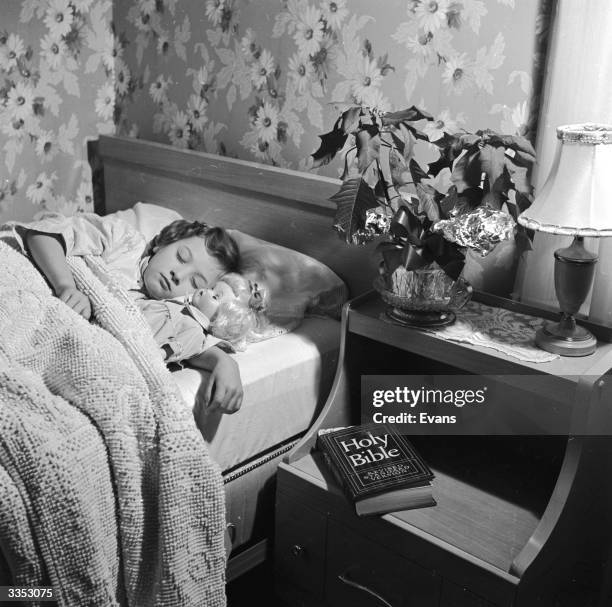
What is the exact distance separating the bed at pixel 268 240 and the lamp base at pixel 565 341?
1.23 feet

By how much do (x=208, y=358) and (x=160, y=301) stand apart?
22cm

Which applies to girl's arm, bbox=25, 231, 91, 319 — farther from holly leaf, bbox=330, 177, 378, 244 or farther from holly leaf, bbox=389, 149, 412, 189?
holly leaf, bbox=389, 149, 412, 189

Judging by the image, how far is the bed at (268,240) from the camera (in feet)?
5.25

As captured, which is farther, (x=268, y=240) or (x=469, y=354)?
(x=268, y=240)

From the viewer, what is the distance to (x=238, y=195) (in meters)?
2.16

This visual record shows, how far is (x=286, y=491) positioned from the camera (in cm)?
156

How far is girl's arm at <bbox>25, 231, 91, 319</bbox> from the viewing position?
1.59 metres

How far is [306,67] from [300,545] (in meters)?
1.20

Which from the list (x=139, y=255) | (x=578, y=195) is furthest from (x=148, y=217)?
(x=578, y=195)

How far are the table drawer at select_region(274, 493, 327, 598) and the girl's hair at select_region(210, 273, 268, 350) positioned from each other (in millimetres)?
367

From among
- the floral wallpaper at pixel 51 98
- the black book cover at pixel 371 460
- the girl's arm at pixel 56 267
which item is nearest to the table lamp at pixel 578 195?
the black book cover at pixel 371 460

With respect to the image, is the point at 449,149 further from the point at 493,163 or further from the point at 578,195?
the point at 578,195

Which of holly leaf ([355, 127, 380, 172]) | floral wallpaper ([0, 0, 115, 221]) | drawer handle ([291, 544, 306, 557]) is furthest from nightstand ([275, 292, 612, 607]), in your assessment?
floral wallpaper ([0, 0, 115, 221])

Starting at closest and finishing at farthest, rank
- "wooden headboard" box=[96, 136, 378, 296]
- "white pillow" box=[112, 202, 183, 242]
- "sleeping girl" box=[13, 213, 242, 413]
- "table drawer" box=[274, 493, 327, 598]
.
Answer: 1. "table drawer" box=[274, 493, 327, 598]
2. "sleeping girl" box=[13, 213, 242, 413]
3. "wooden headboard" box=[96, 136, 378, 296]
4. "white pillow" box=[112, 202, 183, 242]
